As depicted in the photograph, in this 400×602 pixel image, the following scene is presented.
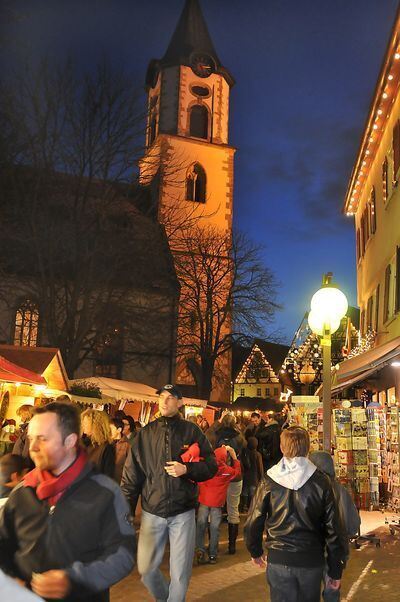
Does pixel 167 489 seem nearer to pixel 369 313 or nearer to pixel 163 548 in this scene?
pixel 163 548

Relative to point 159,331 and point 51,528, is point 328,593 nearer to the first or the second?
point 51,528

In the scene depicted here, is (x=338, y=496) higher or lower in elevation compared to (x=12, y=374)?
lower

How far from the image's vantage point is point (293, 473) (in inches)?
174

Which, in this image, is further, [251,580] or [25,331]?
[25,331]

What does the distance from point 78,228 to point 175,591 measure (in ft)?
64.8

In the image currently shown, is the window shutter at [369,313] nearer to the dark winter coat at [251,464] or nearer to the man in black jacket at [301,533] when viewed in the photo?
the dark winter coat at [251,464]

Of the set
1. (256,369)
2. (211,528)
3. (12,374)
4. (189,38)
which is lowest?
(211,528)

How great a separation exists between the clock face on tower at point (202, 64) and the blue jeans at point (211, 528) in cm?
4307

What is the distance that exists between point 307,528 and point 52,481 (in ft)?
7.17

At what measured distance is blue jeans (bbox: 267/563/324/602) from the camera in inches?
167

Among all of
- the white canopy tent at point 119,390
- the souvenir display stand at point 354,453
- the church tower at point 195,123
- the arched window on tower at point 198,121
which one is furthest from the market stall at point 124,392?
the arched window on tower at point 198,121

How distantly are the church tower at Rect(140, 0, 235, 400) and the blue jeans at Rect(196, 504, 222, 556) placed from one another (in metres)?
34.7

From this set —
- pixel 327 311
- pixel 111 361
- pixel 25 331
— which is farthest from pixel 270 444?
pixel 25 331

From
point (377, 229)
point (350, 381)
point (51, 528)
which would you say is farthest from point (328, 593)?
point (377, 229)
